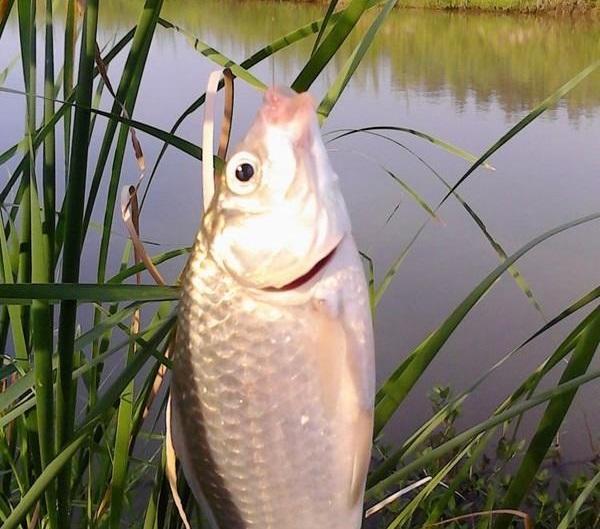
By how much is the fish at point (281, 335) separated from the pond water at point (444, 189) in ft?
0.76

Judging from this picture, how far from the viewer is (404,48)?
6.48 m

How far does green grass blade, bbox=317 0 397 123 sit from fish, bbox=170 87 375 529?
16 cm

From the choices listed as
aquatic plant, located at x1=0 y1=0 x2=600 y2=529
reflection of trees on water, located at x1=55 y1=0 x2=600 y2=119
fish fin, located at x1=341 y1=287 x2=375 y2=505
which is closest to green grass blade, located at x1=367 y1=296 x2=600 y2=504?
aquatic plant, located at x1=0 y1=0 x2=600 y2=529

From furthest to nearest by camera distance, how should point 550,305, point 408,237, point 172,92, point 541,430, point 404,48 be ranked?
point 404,48, point 172,92, point 408,237, point 550,305, point 541,430

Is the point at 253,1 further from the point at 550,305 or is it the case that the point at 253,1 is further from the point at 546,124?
the point at 550,305

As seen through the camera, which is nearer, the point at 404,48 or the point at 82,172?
the point at 82,172

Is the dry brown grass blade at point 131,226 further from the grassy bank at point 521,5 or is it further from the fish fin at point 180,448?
the grassy bank at point 521,5

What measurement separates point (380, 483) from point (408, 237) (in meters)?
2.01

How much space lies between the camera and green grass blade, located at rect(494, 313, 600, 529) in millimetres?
614

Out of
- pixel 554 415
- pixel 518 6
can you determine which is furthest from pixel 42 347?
pixel 518 6

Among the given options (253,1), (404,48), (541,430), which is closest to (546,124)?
(404,48)

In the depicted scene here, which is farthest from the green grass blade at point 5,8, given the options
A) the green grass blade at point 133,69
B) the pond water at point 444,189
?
the pond water at point 444,189

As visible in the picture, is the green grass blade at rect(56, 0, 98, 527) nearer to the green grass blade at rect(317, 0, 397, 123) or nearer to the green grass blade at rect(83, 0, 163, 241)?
the green grass blade at rect(83, 0, 163, 241)

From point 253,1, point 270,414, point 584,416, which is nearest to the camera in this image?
point 270,414
